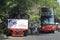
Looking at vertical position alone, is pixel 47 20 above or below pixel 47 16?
below

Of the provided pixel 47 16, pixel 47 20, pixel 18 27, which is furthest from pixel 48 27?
pixel 18 27

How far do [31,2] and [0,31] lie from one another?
9587mm

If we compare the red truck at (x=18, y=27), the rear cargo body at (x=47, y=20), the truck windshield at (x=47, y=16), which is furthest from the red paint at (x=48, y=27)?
the red truck at (x=18, y=27)

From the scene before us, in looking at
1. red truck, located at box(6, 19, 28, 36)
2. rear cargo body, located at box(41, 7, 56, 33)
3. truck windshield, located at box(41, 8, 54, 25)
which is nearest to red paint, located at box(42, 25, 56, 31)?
rear cargo body, located at box(41, 7, 56, 33)

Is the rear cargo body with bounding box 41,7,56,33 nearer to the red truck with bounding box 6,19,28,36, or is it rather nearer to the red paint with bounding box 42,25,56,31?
the red paint with bounding box 42,25,56,31

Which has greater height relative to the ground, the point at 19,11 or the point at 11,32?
the point at 19,11

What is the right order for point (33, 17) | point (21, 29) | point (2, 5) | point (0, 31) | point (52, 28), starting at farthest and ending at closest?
point (33, 17)
point (52, 28)
point (21, 29)
point (0, 31)
point (2, 5)

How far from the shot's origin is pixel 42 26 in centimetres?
4200

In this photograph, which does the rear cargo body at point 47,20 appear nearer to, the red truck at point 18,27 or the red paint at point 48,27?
the red paint at point 48,27

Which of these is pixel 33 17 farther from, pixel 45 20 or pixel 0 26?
pixel 0 26

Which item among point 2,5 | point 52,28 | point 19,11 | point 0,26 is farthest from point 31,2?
point 2,5

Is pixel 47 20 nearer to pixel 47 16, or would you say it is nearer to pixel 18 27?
pixel 47 16

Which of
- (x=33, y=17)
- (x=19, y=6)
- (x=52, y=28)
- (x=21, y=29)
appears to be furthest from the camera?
(x=33, y=17)

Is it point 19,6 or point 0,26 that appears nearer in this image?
point 0,26
